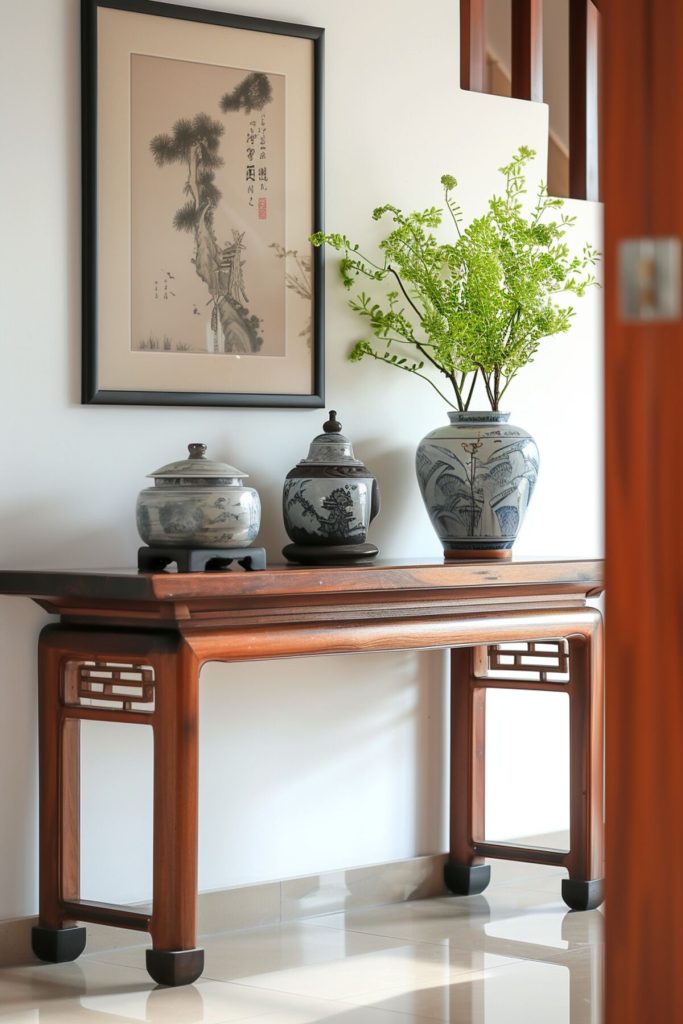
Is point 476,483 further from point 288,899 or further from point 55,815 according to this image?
point 55,815

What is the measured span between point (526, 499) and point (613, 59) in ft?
7.95

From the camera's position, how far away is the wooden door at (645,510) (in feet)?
4.17

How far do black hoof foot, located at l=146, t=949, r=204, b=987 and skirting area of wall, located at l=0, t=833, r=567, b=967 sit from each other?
1.13 feet

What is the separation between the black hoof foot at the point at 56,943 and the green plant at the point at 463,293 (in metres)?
1.54

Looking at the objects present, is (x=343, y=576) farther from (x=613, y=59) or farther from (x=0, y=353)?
(x=613, y=59)

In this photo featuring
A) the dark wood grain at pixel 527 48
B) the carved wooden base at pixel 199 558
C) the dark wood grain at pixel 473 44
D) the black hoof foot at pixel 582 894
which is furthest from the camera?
the black hoof foot at pixel 582 894

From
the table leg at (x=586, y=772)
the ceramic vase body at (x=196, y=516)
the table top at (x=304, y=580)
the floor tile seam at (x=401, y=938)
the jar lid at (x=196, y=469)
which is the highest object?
the jar lid at (x=196, y=469)

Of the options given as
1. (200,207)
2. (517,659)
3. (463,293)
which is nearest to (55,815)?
(517,659)

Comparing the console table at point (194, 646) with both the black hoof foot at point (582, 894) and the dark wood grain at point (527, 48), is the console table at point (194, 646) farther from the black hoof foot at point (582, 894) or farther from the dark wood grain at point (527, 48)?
the dark wood grain at point (527, 48)

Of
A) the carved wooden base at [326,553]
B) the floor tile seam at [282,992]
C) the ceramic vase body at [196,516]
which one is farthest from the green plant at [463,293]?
the floor tile seam at [282,992]

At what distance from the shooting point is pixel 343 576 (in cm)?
313

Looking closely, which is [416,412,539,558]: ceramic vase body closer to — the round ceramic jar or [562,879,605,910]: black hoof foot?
the round ceramic jar

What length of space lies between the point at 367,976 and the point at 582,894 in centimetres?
81

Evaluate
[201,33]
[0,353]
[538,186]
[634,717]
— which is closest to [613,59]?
[634,717]
